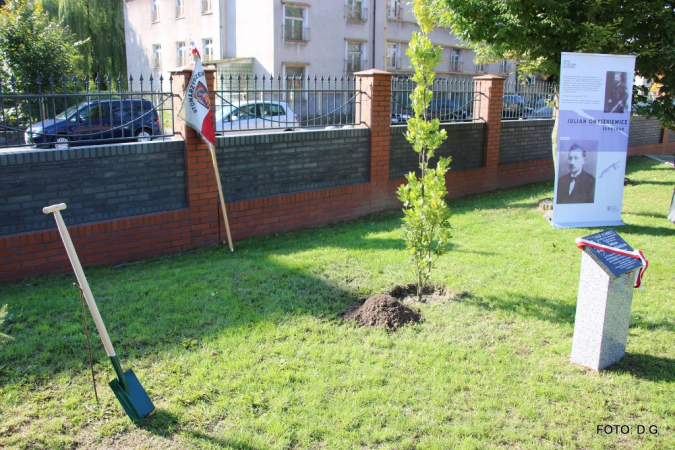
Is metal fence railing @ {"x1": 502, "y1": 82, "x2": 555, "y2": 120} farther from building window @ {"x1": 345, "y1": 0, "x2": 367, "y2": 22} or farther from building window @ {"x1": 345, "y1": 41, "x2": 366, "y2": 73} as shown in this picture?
building window @ {"x1": 345, "y1": 0, "x2": 367, "y2": 22}

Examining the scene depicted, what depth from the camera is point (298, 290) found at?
5.63 m

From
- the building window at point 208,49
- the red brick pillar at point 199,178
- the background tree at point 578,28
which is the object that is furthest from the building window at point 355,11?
the red brick pillar at point 199,178

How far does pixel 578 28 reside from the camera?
26.6ft

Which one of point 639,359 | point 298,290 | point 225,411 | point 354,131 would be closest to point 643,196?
point 354,131

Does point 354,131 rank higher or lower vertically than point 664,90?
lower

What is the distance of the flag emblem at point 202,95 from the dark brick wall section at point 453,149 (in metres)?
3.64

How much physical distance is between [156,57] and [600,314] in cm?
3839

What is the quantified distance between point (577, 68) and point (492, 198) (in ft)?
11.6

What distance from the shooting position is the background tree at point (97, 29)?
1291 inches

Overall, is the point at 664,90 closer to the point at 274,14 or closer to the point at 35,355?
the point at 35,355

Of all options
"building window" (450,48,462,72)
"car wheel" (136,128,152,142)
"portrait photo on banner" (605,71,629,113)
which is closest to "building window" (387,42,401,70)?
"building window" (450,48,462,72)

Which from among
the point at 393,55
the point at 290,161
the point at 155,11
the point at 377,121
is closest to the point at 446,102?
the point at 377,121

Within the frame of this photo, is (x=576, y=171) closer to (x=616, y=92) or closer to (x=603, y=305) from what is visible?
(x=616, y=92)

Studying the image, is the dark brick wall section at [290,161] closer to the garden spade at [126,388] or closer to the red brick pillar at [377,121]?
the red brick pillar at [377,121]
